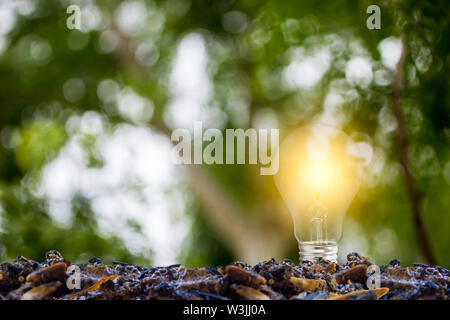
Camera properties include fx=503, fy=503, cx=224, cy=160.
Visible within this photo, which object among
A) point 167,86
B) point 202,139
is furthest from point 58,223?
point 167,86

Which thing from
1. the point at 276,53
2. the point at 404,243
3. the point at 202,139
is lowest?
the point at 404,243

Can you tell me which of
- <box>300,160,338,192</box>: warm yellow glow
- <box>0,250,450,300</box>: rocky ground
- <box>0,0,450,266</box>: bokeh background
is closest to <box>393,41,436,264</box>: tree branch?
<box>0,0,450,266</box>: bokeh background

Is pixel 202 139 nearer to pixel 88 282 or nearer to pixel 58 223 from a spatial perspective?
pixel 58 223

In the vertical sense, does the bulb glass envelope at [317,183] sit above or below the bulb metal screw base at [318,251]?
above

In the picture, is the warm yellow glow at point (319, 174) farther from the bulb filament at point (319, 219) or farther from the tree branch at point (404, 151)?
the tree branch at point (404, 151)

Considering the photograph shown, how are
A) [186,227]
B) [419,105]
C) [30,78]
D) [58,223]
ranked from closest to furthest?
1. [419,105]
2. [58,223]
3. [186,227]
4. [30,78]

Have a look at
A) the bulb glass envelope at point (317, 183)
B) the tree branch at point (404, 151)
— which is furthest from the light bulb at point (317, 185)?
the tree branch at point (404, 151)

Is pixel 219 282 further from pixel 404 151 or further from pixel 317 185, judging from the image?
pixel 404 151

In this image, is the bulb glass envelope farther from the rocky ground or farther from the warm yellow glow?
the rocky ground
